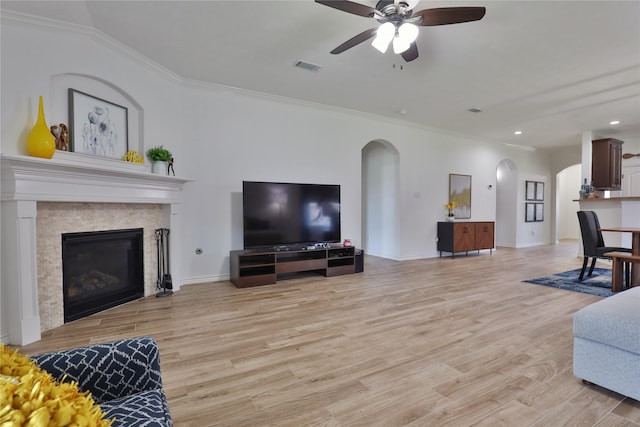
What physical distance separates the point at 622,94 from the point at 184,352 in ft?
21.7

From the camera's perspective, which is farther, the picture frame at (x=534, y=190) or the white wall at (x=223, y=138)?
the picture frame at (x=534, y=190)

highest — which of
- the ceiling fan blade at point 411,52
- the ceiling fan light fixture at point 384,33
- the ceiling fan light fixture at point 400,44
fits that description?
the ceiling fan blade at point 411,52

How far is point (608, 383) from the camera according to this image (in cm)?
176

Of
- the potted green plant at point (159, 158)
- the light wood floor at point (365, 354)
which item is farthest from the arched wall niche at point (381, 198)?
the potted green plant at point (159, 158)

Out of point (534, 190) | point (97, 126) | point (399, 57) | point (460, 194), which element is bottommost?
point (460, 194)

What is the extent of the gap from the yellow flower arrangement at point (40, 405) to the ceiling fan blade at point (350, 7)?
241cm

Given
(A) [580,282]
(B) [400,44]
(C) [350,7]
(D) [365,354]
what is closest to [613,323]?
(D) [365,354]

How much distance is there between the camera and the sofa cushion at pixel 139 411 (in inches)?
35.0

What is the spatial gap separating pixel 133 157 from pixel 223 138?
4.26 ft

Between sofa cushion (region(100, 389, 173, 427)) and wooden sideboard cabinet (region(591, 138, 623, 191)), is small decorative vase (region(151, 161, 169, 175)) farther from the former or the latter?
wooden sideboard cabinet (region(591, 138, 623, 191))

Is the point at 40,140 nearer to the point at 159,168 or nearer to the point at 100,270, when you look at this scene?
the point at 159,168

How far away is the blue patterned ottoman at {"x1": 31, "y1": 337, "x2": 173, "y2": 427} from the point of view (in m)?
1.01

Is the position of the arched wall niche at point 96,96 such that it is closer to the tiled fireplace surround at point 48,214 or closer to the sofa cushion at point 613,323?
the tiled fireplace surround at point 48,214

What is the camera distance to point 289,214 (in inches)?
178
